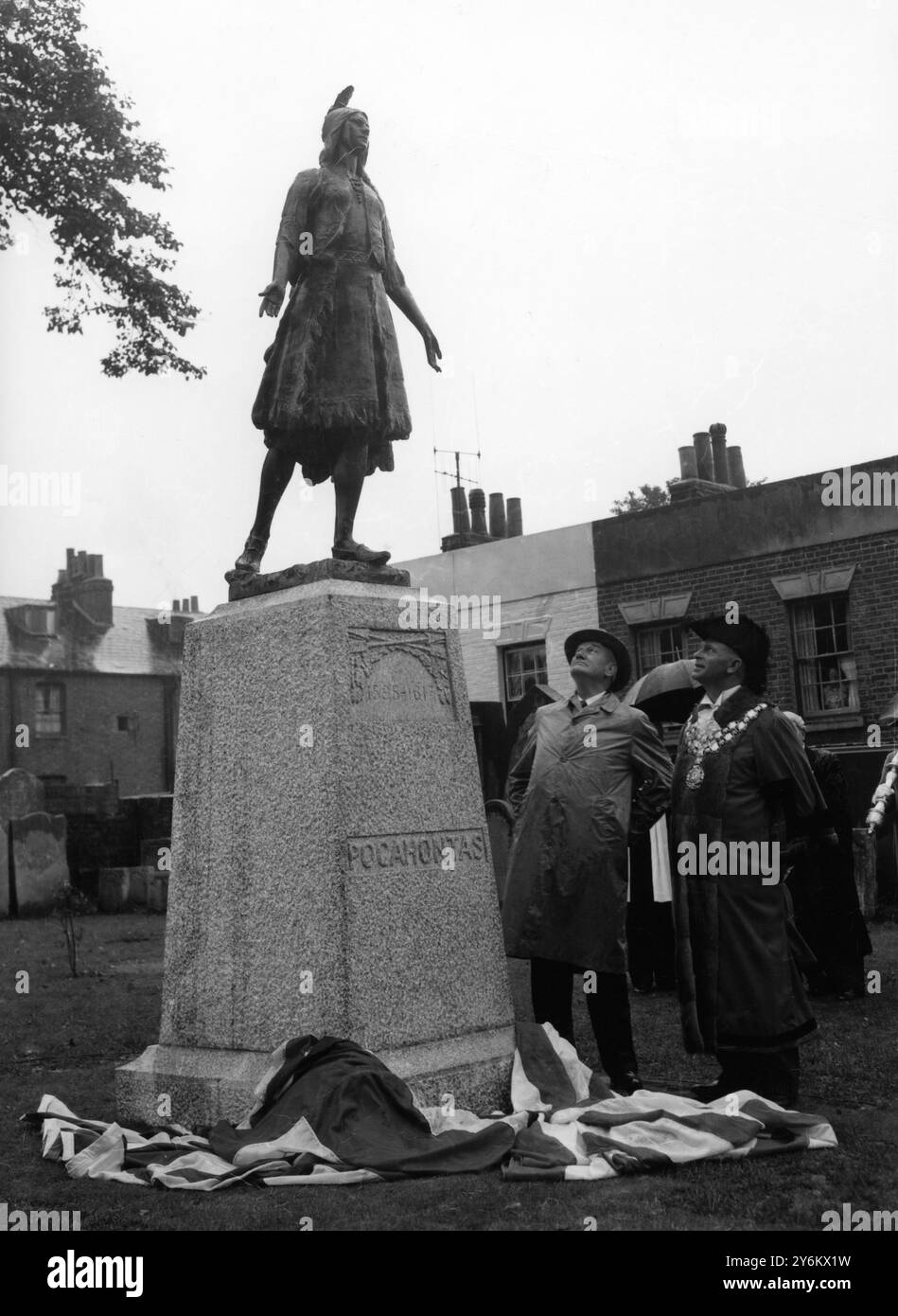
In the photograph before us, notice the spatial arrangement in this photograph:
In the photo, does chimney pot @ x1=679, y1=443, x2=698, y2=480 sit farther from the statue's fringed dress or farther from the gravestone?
the statue's fringed dress

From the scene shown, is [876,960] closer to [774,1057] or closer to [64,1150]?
[774,1057]

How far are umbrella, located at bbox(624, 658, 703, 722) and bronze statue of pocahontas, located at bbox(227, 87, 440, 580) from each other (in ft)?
8.33

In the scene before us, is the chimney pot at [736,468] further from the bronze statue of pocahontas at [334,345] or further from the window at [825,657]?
the bronze statue of pocahontas at [334,345]

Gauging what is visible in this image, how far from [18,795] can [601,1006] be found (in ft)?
42.8

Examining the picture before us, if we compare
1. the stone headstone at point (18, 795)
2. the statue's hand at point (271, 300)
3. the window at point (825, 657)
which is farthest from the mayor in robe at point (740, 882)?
the window at point (825, 657)

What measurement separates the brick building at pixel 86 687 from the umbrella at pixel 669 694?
105 feet

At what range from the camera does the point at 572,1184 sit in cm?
477

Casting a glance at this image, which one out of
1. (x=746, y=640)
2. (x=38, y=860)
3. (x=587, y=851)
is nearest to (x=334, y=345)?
(x=746, y=640)

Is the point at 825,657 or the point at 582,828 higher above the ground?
the point at 825,657

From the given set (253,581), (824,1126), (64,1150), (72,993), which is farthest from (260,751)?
(72,993)

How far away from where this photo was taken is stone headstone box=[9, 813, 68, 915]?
17.3 metres

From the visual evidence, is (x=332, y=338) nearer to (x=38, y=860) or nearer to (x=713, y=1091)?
(x=713, y=1091)

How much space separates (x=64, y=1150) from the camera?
17.6ft

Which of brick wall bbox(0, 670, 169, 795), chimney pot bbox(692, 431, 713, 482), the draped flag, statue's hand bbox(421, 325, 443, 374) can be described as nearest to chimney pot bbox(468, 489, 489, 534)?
chimney pot bbox(692, 431, 713, 482)
